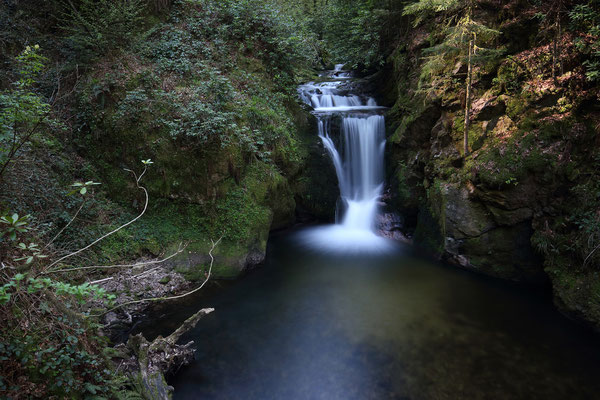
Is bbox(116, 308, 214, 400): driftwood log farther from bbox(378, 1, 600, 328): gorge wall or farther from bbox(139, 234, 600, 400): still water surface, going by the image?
bbox(378, 1, 600, 328): gorge wall

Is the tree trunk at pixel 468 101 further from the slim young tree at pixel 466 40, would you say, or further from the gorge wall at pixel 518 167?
the gorge wall at pixel 518 167

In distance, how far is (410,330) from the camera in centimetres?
559

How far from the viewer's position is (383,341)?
5320mm

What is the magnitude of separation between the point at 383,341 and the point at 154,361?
3.72 m

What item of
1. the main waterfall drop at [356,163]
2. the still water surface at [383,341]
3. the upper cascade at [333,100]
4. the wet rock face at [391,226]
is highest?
the upper cascade at [333,100]

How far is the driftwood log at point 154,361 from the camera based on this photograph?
11.9ft

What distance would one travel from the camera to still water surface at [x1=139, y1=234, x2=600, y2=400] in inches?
173

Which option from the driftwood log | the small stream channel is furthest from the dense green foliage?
the driftwood log

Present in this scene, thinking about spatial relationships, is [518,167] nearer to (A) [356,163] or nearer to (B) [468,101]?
(B) [468,101]

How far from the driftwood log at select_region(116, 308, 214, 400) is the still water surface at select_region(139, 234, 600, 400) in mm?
307

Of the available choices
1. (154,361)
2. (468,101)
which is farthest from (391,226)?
(154,361)

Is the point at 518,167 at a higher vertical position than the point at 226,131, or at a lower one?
lower

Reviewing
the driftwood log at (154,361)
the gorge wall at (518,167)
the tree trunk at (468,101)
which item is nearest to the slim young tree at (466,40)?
the tree trunk at (468,101)

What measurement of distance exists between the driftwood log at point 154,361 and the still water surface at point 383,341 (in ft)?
1.01
